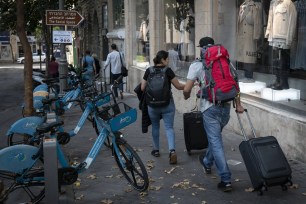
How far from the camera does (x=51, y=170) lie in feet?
14.9

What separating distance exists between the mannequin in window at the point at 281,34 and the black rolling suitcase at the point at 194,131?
1807 mm

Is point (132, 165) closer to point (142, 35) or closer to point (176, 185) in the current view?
point (176, 185)

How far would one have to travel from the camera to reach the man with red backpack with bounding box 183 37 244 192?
16.8 ft

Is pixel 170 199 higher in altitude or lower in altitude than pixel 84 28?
lower

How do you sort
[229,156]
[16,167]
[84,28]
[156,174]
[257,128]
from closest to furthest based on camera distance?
[16,167] → [156,174] → [229,156] → [257,128] → [84,28]

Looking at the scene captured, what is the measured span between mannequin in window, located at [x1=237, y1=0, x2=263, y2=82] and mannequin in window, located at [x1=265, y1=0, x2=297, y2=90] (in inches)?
24.8

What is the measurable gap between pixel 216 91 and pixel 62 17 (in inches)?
358

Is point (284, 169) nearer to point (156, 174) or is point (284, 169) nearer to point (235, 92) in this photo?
point (235, 92)

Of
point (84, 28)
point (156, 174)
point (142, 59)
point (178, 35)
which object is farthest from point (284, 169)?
point (84, 28)

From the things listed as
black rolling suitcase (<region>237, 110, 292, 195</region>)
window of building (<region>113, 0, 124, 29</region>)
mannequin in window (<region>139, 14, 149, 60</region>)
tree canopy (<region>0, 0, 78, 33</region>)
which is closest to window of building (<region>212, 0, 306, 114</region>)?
black rolling suitcase (<region>237, 110, 292, 195</region>)

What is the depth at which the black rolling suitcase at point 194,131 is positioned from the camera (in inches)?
269

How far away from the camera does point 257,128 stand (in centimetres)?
755

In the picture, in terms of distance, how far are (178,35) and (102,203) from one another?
784 cm

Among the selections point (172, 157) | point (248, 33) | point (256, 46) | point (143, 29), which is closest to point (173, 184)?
point (172, 157)
